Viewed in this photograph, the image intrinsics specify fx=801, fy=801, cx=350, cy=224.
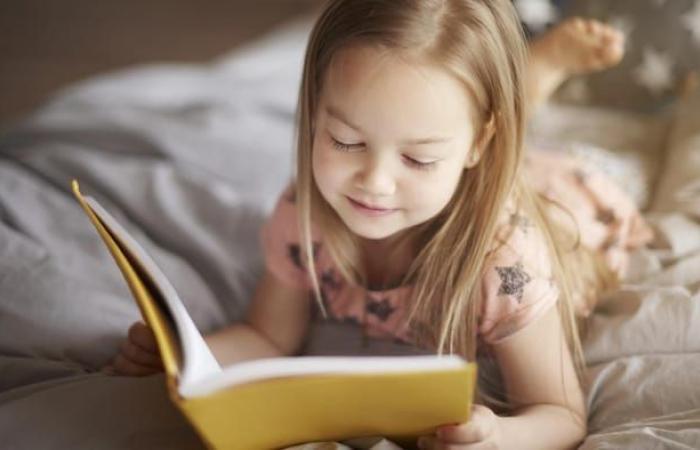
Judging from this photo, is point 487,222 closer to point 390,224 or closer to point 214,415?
point 390,224

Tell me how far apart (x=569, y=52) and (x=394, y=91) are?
19.6 inches

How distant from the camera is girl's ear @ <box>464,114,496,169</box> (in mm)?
789

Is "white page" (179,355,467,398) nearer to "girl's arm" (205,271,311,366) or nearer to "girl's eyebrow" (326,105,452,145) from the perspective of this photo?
"girl's eyebrow" (326,105,452,145)

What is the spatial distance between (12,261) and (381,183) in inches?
21.4

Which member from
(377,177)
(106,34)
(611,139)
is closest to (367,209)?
(377,177)

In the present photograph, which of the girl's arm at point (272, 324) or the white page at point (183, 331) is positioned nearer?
the white page at point (183, 331)

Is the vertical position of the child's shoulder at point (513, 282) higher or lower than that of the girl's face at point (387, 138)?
lower

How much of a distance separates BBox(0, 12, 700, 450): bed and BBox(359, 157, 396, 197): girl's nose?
0.24 m

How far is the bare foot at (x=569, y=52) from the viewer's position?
3.58 ft

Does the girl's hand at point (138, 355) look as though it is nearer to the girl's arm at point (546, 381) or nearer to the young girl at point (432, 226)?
the young girl at point (432, 226)

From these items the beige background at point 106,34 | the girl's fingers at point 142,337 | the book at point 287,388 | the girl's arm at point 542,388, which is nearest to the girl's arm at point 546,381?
the girl's arm at point 542,388

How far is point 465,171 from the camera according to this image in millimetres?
838

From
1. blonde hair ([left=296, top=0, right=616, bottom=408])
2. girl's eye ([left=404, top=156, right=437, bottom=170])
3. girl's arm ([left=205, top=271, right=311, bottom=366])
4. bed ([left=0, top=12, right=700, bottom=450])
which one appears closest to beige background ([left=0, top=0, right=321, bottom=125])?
bed ([left=0, top=12, right=700, bottom=450])

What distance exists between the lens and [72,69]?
234 centimetres
